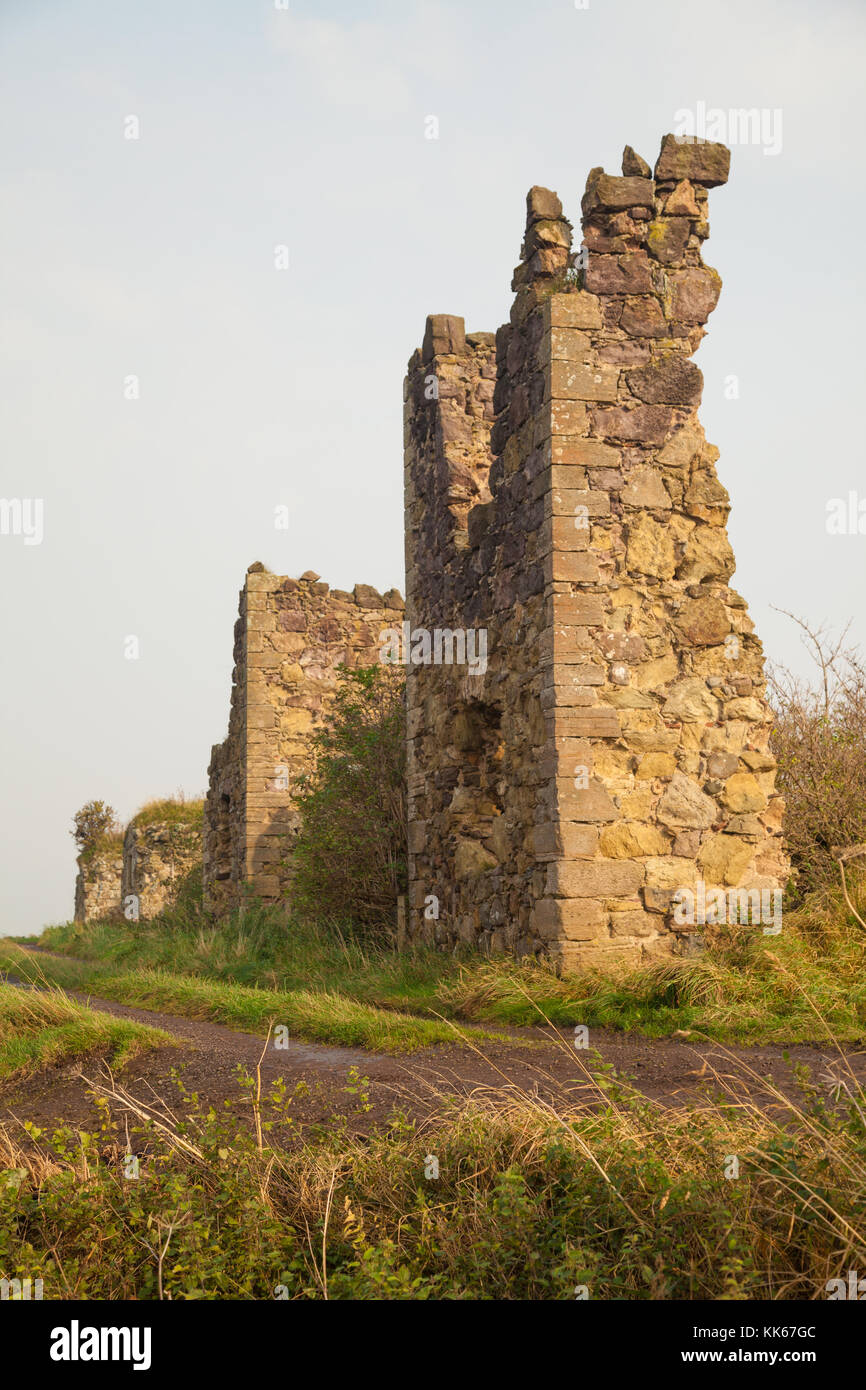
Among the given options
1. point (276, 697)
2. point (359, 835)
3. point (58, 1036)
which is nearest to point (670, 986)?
point (58, 1036)

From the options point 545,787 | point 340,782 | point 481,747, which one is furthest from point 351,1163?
point 340,782

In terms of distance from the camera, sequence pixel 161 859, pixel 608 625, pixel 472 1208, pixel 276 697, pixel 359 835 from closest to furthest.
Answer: pixel 472 1208
pixel 608 625
pixel 359 835
pixel 276 697
pixel 161 859

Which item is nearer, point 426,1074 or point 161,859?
point 426,1074

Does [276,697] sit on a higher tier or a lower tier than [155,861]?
higher

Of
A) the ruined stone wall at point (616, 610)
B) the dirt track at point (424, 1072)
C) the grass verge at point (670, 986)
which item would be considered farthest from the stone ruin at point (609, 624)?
the dirt track at point (424, 1072)

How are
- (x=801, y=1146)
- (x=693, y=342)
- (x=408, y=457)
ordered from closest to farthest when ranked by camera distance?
(x=801, y=1146)
(x=693, y=342)
(x=408, y=457)

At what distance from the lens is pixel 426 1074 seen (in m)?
5.91

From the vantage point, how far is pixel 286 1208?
419 cm

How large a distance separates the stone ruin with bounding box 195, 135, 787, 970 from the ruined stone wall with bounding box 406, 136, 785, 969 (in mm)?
15

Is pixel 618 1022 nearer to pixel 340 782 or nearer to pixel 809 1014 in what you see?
pixel 809 1014

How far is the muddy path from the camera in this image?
5129 millimetres

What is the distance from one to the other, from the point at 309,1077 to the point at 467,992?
220 centimetres

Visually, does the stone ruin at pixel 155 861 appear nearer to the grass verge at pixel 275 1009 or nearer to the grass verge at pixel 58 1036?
the grass verge at pixel 275 1009

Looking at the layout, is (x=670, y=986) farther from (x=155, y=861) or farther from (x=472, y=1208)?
(x=155, y=861)
